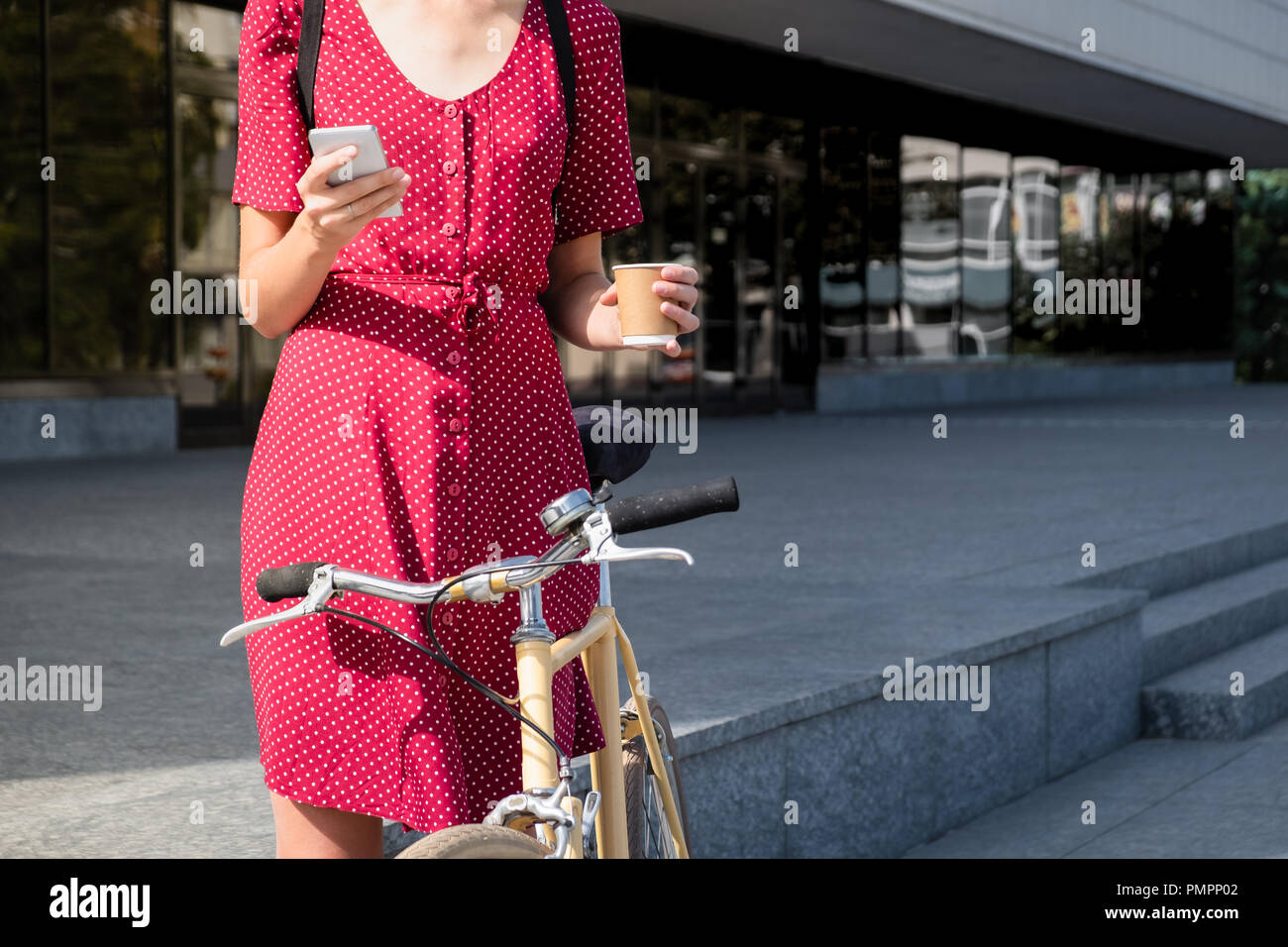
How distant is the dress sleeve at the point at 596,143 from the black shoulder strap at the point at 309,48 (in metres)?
0.34

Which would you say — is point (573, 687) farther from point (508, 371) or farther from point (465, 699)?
point (508, 371)

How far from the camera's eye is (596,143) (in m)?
2.30

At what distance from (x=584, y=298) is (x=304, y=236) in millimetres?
558

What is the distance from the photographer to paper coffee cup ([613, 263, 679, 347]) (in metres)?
2.01

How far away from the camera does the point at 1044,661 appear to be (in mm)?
5941

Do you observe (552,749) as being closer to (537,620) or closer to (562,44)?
(537,620)

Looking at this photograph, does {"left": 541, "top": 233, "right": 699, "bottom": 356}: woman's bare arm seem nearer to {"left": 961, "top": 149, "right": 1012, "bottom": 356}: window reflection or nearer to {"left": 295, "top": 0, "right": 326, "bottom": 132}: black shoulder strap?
{"left": 295, "top": 0, "right": 326, "bottom": 132}: black shoulder strap

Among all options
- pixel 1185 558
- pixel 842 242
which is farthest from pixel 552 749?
pixel 842 242

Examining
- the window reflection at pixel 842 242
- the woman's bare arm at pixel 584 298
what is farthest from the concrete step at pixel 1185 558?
the window reflection at pixel 842 242

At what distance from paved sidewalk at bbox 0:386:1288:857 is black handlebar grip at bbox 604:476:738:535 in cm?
176

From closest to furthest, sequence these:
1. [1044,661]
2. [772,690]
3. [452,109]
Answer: [452,109], [772,690], [1044,661]

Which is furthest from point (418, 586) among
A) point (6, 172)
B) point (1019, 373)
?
point (1019, 373)

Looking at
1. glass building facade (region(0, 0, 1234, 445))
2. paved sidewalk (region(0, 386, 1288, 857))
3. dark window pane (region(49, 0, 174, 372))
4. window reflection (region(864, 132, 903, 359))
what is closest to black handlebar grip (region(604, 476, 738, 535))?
paved sidewalk (region(0, 386, 1288, 857))
